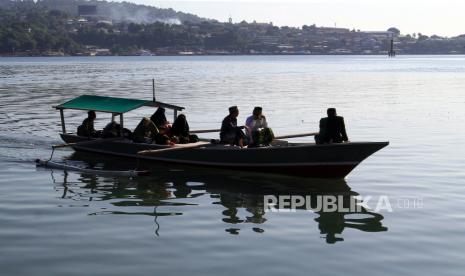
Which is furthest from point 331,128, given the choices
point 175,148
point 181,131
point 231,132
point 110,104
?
point 110,104

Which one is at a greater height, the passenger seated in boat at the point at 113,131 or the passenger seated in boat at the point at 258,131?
the passenger seated in boat at the point at 258,131

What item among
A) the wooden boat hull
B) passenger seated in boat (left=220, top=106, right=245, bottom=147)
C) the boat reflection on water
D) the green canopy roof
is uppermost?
the green canopy roof

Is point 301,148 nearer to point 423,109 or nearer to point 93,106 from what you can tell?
point 93,106

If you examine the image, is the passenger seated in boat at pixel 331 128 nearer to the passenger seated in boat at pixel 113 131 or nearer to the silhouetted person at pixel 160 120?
the silhouetted person at pixel 160 120

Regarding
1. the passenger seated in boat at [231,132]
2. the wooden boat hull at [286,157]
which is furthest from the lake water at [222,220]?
the passenger seated in boat at [231,132]

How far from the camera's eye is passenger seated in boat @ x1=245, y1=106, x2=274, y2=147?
2138cm

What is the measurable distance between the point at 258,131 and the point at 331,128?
2.38m

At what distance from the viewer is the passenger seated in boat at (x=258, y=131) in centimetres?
2138

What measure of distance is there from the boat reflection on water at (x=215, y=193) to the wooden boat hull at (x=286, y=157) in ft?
1.10

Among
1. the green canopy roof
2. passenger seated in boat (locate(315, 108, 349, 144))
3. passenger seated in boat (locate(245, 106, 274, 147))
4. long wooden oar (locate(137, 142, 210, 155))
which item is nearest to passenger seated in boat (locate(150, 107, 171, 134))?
the green canopy roof

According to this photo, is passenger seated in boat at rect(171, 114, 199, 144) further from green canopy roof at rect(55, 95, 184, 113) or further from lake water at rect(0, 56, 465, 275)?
green canopy roof at rect(55, 95, 184, 113)

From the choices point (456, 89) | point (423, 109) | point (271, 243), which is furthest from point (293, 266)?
point (456, 89)

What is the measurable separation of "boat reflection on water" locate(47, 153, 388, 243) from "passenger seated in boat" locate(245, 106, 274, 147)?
3.38ft

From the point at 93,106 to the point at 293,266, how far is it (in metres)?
15.1
